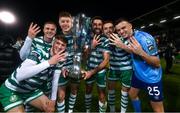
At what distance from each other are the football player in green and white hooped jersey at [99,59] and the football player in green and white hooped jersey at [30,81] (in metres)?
1.45

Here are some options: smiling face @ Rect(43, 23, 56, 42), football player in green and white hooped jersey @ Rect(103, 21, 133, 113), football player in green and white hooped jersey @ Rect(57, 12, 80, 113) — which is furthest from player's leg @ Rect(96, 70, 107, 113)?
smiling face @ Rect(43, 23, 56, 42)

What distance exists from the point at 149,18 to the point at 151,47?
26.4 metres

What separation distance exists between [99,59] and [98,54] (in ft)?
0.36

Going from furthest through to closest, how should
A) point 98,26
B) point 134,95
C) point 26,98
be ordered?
point 98,26 < point 134,95 < point 26,98

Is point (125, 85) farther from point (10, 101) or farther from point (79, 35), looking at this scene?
point (10, 101)

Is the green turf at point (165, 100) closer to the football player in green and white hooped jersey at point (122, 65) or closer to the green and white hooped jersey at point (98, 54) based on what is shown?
the football player in green and white hooped jersey at point (122, 65)

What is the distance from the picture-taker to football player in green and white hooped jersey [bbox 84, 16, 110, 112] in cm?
594

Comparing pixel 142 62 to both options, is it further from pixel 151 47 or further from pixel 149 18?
pixel 149 18

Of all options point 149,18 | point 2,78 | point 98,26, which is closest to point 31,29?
point 98,26

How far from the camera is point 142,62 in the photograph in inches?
197

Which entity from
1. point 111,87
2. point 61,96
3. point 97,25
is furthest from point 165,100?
point 61,96

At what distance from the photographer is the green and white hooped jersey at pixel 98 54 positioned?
6.09m

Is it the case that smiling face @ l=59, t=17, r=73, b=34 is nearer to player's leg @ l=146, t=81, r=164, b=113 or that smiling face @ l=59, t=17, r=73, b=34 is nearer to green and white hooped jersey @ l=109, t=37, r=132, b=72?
green and white hooped jersey @ l=109, t=37, r=132, b=72

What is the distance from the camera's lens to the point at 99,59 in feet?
20.5
